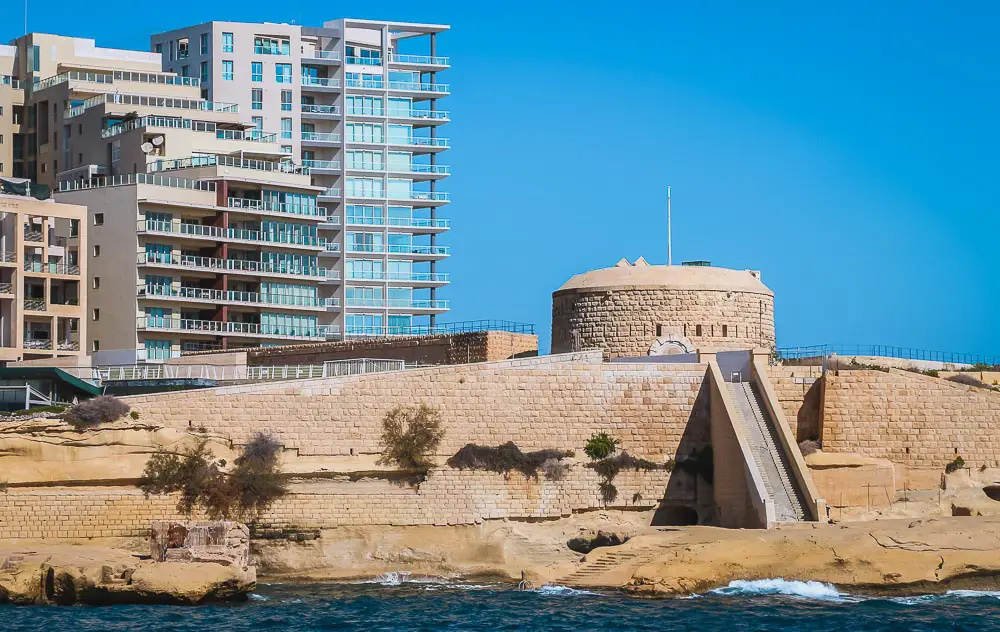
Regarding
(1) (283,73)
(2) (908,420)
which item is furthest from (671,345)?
(1) (283,73)

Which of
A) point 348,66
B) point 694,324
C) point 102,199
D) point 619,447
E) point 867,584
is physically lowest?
point 867,584

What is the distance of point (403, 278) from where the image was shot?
88750 millimetres

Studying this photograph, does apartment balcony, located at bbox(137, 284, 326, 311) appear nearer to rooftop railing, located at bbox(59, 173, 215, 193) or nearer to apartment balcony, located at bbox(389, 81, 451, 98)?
rooftop railing, located at bbox(59, 173, 215, 193)

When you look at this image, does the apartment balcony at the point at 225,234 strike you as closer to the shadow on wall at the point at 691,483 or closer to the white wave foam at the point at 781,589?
the shadow on wall at the point at 691,483

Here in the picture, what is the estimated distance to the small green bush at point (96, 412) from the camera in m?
39.8

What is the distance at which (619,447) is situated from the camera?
44844 millimetres

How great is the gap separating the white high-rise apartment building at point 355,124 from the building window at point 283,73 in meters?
0.05

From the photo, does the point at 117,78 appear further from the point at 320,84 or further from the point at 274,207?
the point at 274,207

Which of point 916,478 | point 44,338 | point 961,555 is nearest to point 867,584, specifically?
point 961,555

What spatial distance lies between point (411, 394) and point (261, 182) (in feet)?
96.9

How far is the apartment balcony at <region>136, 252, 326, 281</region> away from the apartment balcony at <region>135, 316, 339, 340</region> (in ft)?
7.14

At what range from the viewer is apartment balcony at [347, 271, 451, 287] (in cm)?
8738

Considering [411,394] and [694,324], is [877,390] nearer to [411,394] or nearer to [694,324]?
[694,324]

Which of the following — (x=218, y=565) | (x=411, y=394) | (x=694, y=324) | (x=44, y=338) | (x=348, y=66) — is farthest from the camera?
(x=348, y=66)
